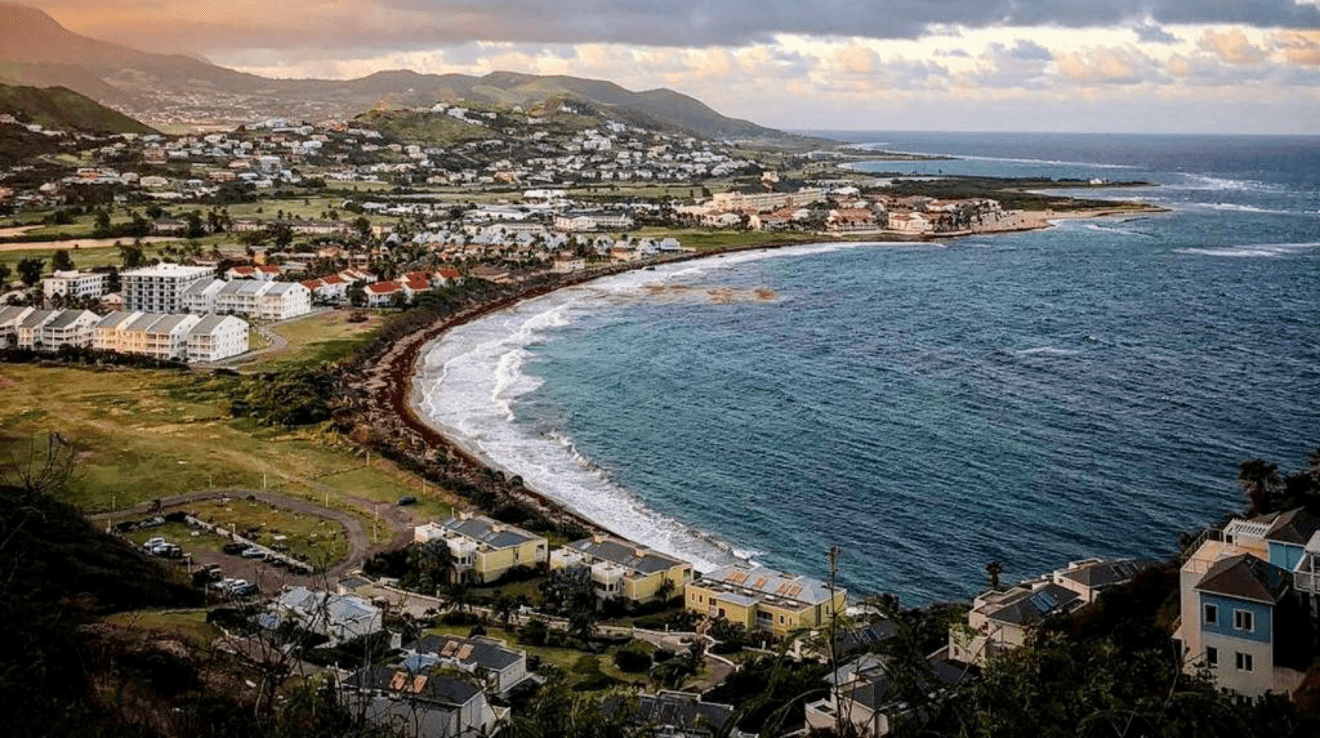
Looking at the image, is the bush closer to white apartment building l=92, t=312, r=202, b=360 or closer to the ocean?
the ocean

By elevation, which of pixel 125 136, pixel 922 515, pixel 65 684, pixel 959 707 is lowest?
pixel 922 515

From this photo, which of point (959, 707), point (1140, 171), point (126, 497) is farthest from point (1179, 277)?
point (1140, 171)

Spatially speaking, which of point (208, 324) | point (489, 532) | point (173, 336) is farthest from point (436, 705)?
point (208, 324)

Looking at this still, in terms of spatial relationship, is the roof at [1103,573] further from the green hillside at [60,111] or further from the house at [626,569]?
the green hillside at [60,111]

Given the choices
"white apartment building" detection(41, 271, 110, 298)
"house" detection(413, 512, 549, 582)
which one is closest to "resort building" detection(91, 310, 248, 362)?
"white apartment building" detection(41, 271, 110, 298)

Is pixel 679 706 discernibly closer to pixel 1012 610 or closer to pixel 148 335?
pixel 1012 610

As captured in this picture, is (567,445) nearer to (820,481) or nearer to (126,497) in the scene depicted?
(820,481)
